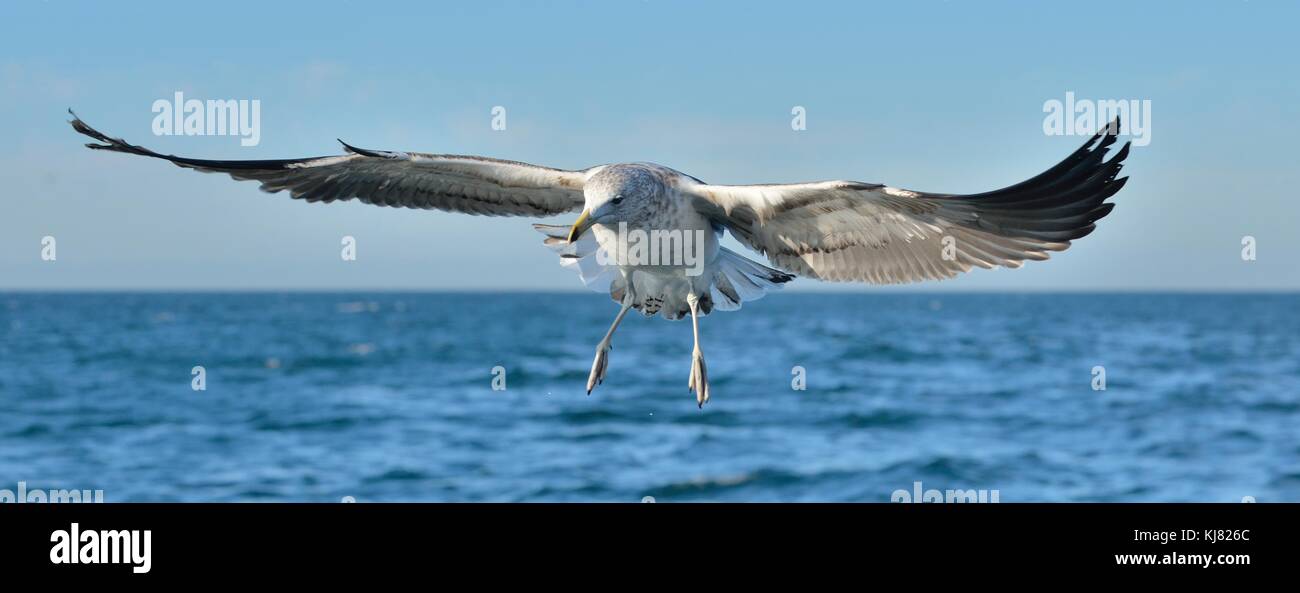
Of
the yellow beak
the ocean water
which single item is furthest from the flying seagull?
the ocean water

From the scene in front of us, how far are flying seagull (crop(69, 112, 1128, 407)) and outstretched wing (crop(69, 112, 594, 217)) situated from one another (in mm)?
10

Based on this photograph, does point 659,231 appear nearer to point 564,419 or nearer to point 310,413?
point 564,419

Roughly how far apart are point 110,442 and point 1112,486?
83.5ft

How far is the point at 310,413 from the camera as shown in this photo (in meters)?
38.1

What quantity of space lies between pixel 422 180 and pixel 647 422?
86.2ft

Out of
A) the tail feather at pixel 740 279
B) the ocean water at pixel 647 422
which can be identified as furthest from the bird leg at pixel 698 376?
the ocean water at pixel 647 422

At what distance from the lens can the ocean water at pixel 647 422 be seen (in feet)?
88.8

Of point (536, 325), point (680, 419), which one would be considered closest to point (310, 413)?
point (680, 419)

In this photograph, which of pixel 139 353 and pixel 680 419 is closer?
pixel 680 419

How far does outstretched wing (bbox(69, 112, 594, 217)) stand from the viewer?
831 cm

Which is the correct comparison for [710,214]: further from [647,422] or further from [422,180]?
[647,422]

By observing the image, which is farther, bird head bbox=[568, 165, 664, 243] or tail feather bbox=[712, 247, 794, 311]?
tail feather bbox=[712, 247, 794, 311]

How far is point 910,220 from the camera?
26.2ft

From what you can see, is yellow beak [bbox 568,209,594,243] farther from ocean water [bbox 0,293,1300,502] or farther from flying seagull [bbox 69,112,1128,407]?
ocean water [bbox 0,293,1300,502]
